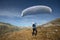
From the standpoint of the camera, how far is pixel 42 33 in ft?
12.5

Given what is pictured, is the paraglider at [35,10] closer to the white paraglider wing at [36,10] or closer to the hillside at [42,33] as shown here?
the white paraglider wing at [36,10]

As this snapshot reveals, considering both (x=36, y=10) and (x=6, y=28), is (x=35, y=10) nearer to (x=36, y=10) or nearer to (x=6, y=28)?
(x=36, y=10)

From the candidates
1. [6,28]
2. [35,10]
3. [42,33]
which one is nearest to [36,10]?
[35,10]

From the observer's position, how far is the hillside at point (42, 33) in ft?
12.4

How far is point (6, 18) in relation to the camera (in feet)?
12.9

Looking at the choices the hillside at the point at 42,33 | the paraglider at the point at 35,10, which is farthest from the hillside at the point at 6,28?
the paraglider at the point at 35,10

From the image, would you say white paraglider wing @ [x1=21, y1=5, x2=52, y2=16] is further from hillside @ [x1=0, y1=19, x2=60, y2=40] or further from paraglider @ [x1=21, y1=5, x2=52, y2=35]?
hillside @ [x1=0, y1=19, x2=60, y2=40]

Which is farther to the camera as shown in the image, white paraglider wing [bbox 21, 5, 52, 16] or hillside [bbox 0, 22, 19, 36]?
hillside [bbox 0, 22, 19, 36]

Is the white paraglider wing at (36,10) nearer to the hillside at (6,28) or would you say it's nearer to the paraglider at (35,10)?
the paraglider at (35,10)

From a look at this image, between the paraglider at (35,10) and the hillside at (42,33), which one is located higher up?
the paraglider at (35,10)

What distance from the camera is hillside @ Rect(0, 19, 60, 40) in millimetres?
3785

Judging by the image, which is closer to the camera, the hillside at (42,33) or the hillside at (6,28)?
the hillside at (42,33)

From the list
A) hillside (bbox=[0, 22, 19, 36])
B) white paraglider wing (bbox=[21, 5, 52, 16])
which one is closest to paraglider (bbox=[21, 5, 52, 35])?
white paraglider wing (bbox=[21, 5, 52, 16])

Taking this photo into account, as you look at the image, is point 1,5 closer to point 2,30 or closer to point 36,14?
point 2,30
